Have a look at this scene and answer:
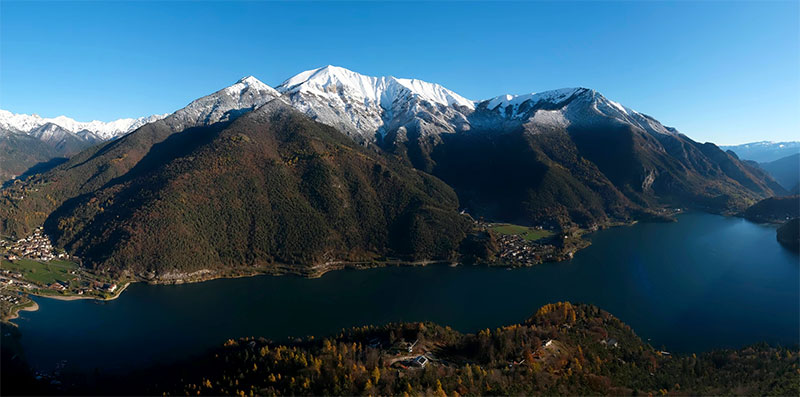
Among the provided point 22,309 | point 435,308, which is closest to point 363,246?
point 435,308

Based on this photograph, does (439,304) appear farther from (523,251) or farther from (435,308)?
(523,251)

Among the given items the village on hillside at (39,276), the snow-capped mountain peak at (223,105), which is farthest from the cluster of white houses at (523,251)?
the snow-capped mountain peak at (223,105)

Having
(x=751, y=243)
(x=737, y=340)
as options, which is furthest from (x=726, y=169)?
(x=737, y=340)

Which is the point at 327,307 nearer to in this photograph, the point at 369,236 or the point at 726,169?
the point at 369,236

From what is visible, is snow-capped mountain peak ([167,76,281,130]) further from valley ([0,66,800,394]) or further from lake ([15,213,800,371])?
lake ([15,213,800,371])

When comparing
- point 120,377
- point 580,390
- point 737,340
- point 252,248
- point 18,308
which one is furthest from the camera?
point 252,248

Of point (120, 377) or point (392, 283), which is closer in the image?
point (120, 377)
